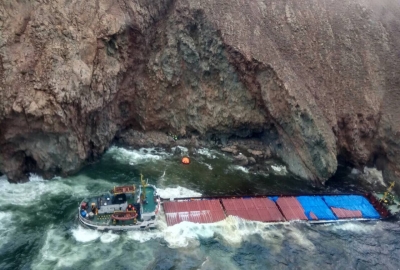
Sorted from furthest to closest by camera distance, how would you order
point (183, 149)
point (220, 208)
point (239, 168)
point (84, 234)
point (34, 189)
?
1. point (183, 149)
2. point (239, 168)
3. point (220, 208)
4. point (34, 189)
5. point (84, 234)

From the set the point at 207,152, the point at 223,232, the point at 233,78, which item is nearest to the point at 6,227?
the point at 223,232

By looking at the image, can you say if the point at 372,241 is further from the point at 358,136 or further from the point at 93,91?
the point at 93,91

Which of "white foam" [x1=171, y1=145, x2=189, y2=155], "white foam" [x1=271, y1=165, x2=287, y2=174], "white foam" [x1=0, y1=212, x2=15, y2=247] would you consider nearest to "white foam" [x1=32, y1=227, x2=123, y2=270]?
"white foam" [x1=0, y1=212, x2=15, y2=247]

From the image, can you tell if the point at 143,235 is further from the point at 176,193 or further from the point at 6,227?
the point at 6,227

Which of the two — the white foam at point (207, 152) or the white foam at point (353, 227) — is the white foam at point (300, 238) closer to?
the white foam at point (353, 227)

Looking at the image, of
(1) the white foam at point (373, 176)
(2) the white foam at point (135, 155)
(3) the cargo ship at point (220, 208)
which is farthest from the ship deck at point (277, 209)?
(2) the white foam at point (135, 155)

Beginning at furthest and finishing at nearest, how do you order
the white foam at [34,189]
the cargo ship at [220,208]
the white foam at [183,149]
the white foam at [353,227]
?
the white foam at [183,149] → the white foam at [353,227] → the white foam at [34,189] → the cargo ship at [220,208]
